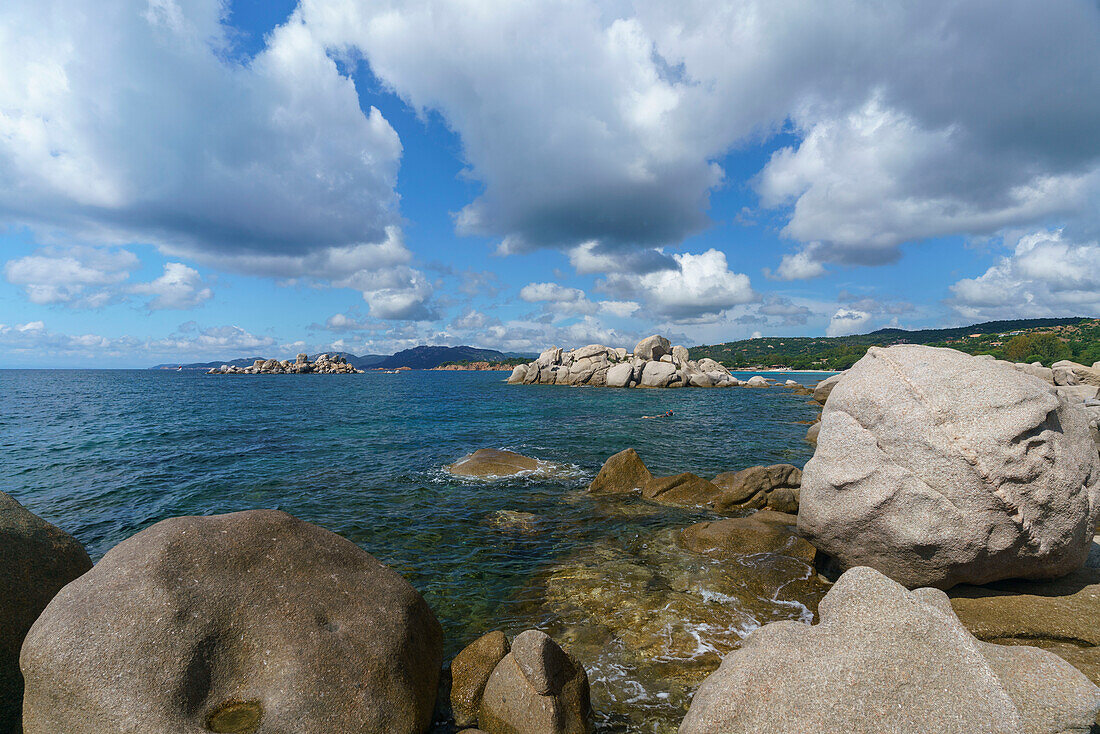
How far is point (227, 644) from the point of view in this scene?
15.7 ft

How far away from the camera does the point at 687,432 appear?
30906mm

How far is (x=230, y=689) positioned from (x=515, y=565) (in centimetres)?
656

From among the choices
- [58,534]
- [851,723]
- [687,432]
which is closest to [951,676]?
[851,723]

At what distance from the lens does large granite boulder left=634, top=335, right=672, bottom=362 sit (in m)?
83.8

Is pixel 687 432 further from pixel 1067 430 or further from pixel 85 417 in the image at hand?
pixel 85 417

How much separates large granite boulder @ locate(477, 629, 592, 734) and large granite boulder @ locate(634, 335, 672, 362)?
7975 cm

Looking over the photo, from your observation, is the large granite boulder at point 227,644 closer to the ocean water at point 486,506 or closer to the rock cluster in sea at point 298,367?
the ocean water at point 486,506

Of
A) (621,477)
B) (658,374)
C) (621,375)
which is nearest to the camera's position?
(621,477)

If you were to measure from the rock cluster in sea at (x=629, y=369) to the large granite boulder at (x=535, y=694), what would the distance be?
73000 millimetres

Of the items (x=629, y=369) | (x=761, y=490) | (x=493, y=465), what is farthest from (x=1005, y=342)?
(x=493, y=465)

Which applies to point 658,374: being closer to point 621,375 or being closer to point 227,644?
point 621,375

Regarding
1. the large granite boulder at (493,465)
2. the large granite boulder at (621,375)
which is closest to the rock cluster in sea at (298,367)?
the large granite boulder at (621,375)

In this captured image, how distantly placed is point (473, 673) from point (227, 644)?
294cm

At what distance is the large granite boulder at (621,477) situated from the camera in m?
16.4
